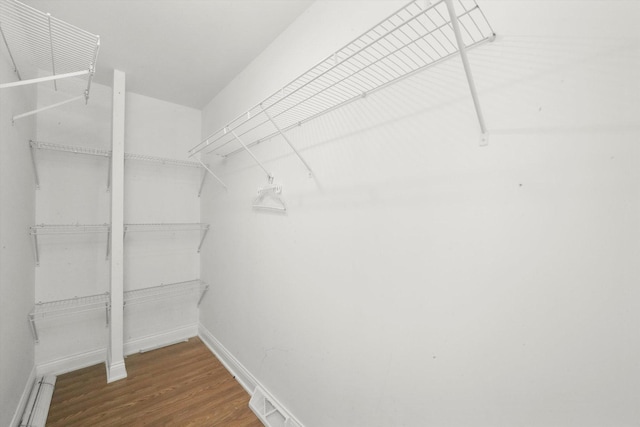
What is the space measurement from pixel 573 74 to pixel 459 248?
557 mm

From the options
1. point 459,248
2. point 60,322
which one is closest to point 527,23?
point 459,248

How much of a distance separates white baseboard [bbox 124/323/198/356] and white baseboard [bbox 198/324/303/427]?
10 cm

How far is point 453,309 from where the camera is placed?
89 centimetres

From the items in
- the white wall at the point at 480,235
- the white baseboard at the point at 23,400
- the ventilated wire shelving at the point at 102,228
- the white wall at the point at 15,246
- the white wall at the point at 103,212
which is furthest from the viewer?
the white wall at the point at 103,212

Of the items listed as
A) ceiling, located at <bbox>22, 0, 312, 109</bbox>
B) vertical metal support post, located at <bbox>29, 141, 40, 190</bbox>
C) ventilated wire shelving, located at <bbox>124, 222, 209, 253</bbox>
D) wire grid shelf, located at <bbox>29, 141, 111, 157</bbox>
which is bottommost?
ventilated wire shelving, located at <bbox>124, 222, 209, 253</bbox>

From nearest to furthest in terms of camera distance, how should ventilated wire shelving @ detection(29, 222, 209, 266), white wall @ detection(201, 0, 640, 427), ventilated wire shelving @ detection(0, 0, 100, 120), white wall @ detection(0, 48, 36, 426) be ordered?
white wall @ detection(201, 0, 640, 427) < ventilated wire shelving @ detection(0, 0, 100, 120) < white wall @ detection(0, 48, 36, 426) < ventilated wire shelving @ detection(29, 222, 209, 266)

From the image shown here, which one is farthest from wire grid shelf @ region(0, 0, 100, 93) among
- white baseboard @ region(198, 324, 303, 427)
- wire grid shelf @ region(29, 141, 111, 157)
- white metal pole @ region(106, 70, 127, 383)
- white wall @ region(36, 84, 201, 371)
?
white baseboard @ region(198, 324, 303, 427)

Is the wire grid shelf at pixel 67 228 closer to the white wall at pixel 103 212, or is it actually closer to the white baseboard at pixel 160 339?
the white wall at pixel 103 212

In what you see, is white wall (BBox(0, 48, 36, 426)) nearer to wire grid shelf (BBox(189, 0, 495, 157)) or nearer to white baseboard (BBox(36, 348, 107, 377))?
white baseboard (BBox(36, 348, 107, 377))

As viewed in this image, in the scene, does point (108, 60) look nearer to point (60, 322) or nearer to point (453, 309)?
point (60, 322)

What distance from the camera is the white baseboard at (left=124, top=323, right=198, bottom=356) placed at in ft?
7.99

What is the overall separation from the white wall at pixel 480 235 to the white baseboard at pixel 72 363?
6.67 feet

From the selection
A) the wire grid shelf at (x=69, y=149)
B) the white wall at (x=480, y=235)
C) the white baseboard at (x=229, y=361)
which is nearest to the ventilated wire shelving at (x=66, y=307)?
the white baseboard at (x=229, y=361)

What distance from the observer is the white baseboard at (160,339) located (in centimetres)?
244
